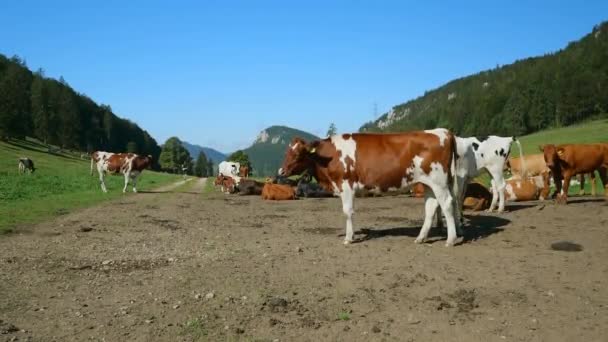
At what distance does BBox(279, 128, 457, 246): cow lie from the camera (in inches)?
451

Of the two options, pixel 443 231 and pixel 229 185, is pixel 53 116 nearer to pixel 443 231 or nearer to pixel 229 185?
pixel 229 185

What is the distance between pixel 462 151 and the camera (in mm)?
13148

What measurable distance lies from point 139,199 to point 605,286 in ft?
67.5

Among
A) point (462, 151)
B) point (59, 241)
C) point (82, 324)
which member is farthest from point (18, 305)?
point (462, 151)

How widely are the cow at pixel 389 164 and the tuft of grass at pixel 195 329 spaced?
5.74 metres

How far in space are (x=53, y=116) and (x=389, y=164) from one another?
127 metres

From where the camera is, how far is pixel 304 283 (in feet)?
27.2

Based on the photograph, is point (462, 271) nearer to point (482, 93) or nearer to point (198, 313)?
point (198, 313)

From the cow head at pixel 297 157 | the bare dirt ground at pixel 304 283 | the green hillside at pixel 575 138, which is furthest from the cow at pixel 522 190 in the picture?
the green hillside at pixel 575 138

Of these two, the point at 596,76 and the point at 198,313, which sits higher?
the point at 596,76

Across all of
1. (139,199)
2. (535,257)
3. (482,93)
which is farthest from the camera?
(482,93)

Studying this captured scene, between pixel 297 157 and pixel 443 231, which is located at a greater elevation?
pixel 297 157

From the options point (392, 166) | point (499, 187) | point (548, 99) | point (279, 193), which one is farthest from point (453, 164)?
point (548, 99)

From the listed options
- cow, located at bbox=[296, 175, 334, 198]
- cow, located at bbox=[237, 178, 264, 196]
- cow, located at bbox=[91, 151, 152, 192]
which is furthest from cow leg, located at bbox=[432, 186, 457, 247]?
cow, located at bbox=[91, 151, 152, 192]
